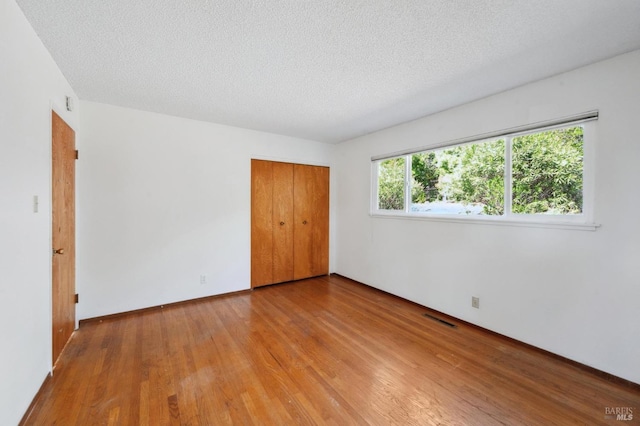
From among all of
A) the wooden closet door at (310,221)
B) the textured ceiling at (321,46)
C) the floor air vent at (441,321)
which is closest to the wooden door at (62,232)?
the textured ceiling at (321,46)

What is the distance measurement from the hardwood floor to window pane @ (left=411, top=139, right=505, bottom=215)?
1.36 m

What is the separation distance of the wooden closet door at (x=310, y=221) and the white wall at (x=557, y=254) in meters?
1.68

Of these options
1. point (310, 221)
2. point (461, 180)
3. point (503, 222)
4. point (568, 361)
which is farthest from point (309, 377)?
point (310, 221)

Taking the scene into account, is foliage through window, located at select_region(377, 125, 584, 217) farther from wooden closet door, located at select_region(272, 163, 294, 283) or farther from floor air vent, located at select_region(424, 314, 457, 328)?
wooden closet door, located at select_region(272, 163, 294, 283)

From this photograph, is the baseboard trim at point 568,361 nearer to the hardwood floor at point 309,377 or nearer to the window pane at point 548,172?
the hardwood floor at point 309,377

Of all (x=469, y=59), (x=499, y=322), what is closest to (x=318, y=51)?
(x=469, y=59)

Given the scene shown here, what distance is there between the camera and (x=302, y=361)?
2.15 meters

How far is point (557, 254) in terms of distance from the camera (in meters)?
2.22

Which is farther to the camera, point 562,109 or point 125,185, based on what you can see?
point 125,185

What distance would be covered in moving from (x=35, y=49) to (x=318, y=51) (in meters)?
1.94

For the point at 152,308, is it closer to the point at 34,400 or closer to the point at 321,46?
the point at 34,400

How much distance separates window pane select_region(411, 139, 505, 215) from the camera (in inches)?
105

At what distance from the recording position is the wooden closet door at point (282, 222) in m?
4.20

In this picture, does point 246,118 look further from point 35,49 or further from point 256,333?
point 256,333
